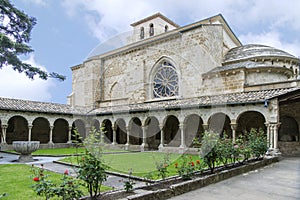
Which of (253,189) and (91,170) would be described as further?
(253,189)

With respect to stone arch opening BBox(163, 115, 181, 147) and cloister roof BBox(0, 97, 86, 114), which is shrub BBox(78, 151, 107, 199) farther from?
stone arch opening BBox(163, 115, 181, 147)

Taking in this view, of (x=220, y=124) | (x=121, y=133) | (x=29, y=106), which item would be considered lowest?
(x=121, y=133)

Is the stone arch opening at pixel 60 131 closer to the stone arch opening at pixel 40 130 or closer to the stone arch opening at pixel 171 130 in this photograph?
the stone arch opening at pixel 40 130

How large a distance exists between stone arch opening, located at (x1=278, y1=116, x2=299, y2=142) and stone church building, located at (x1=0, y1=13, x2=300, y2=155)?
5cm

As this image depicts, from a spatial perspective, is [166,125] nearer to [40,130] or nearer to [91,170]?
[40,130]

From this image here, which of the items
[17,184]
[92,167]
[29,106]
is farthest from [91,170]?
[29,106]

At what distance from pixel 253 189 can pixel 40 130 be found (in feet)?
61.8

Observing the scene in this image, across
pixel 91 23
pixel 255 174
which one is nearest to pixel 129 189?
pixel 255 174

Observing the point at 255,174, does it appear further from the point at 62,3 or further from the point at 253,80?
the point at 62,3

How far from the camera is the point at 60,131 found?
20891 mm

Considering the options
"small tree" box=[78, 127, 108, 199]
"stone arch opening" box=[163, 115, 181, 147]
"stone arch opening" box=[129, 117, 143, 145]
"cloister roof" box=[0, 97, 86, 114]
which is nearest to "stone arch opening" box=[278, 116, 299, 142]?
"stone arch opening" box=[163, 115, 181, 147]

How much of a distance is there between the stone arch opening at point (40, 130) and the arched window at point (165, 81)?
997cm

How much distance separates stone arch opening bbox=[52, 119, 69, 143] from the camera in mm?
20500

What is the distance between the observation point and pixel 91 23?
12250 mm
